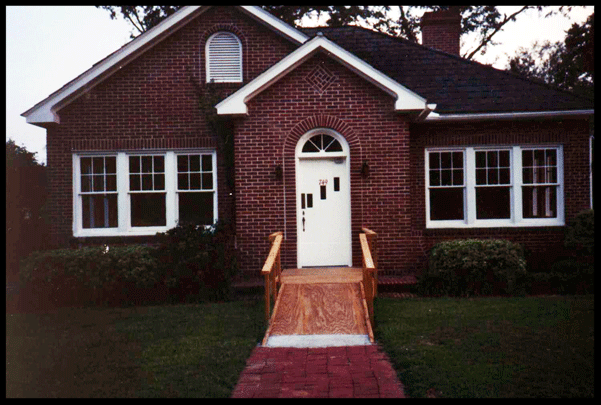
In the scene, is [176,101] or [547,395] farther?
[176,101]

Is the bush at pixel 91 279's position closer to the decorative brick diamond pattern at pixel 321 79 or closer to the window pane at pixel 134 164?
the window pane at pixel 134 164

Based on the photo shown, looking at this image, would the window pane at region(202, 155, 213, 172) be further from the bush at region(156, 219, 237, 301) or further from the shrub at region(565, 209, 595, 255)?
the shrub at region(565, 209, 595, 255)

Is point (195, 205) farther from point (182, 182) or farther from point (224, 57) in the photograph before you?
point (224, 57)

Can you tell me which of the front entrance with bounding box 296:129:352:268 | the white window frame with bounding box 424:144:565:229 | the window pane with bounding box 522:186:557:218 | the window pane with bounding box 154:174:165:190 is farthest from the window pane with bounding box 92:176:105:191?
the window pane with bounding box 522:186:557:218

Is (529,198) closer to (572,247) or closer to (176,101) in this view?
(572,247)

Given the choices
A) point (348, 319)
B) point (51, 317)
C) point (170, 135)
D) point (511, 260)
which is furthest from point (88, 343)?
point (511, 260)

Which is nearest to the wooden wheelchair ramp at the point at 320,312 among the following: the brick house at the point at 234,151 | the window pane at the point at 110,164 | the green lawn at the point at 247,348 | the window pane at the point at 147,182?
the green lawn at the point at 247,348

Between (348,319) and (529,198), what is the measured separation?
284 inches

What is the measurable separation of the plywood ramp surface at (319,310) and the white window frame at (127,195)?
14.1 feet

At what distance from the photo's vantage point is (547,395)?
224 inches

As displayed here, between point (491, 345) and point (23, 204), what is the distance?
13267 millimetres

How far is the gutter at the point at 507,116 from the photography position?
1352cm

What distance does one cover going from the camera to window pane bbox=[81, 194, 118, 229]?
1439 centimetres

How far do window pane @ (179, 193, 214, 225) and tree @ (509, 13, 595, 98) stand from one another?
8.78m
